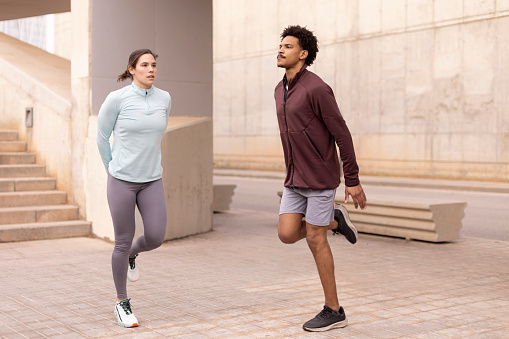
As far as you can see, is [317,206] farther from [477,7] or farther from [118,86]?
[477,7]

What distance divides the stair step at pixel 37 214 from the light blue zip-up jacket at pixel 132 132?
5365 mm

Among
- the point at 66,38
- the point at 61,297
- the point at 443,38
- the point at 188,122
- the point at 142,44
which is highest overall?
the point at 66,38

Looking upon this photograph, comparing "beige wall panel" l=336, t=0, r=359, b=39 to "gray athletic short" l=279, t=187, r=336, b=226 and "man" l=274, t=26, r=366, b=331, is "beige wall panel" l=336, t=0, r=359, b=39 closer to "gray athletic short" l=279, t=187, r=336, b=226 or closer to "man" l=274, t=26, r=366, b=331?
"man" l=274, t=26, r=366, b=331

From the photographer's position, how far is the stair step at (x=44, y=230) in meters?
9.98

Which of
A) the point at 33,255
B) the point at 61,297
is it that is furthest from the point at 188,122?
the point at 61,297

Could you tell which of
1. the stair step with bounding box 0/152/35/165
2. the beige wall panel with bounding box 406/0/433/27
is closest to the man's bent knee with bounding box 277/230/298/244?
the stair step with bounding box 0/152/35/165

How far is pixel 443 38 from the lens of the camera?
79.9ft

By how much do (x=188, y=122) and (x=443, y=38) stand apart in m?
15.9

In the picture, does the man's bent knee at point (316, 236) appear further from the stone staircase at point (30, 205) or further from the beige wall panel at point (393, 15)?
the beige wall panel at point (393, 15)

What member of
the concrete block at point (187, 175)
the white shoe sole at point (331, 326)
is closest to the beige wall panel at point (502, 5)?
the concrete block at point (187, 175)

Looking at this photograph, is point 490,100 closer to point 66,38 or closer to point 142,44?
point 142,44

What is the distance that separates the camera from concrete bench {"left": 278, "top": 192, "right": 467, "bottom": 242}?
394 inches

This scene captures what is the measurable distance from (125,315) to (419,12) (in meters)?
21.6

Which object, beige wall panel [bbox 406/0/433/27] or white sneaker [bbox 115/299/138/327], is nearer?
white sneaker [bbox 115/299/138/327]
